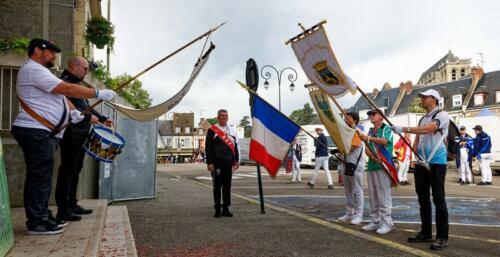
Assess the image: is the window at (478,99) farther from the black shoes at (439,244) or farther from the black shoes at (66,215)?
the black shoes at (66,215)

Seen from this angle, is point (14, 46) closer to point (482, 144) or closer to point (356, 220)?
point (356, 220)

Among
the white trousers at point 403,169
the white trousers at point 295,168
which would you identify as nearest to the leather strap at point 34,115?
the white trousers at point 295,168

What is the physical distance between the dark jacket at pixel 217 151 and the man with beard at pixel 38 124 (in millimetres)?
3542

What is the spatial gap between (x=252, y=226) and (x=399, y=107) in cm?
7268

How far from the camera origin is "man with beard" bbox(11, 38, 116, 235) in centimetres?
430

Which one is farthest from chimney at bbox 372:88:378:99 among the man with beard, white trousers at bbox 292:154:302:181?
the man with beard

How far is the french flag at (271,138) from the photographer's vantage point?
7.59 meters

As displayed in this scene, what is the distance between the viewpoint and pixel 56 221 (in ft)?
15.6

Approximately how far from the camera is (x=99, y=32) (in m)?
10.1

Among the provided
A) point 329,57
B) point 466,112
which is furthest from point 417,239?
point 466,112

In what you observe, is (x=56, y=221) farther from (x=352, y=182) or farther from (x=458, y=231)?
(x=458, y=231)

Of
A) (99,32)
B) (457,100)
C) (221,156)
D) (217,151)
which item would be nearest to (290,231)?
(221,156)

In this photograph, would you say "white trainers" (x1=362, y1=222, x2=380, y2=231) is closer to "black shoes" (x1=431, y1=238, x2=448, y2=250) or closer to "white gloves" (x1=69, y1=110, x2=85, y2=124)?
"black shoes" (x1=431, y1=238, x2=448, y2=250)

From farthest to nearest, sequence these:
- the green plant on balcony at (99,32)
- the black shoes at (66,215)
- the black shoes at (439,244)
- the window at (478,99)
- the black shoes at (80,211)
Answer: the window at (478,99)
the green plant on balcony at (99,32)
the black shoes at (80,211)
the black shoes at (66,215)
the black shoes at (439,244)
